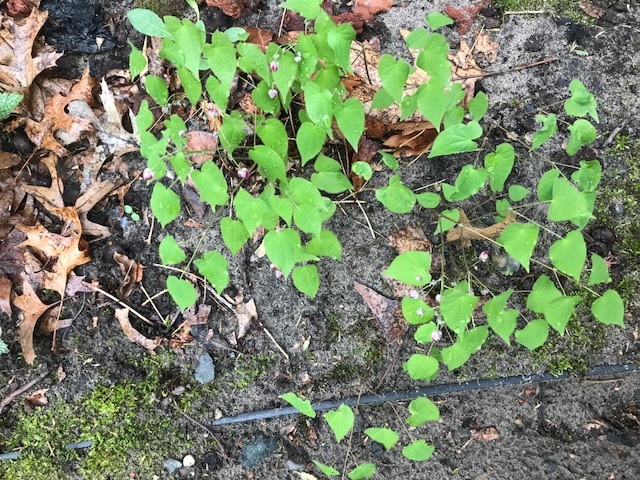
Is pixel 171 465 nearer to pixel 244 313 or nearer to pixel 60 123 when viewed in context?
pixel 244 313

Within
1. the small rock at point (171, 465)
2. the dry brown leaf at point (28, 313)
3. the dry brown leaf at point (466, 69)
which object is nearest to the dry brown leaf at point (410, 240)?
the dry brown leaf at point (466, 69)

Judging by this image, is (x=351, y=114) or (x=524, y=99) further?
(x=524, y=99)

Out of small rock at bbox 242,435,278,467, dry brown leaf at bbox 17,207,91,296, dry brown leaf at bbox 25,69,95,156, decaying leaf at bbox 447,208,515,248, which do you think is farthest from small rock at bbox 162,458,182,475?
decaying leaf at bbox 447,208,515,248

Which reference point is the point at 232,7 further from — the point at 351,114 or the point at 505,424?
the point at 505,424

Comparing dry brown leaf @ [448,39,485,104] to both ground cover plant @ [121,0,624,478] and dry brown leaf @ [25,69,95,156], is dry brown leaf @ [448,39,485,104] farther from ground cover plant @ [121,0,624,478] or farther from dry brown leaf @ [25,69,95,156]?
dry brown leaf @ [25,69,95,156]

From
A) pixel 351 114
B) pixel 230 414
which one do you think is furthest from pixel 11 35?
pixel 230 414
